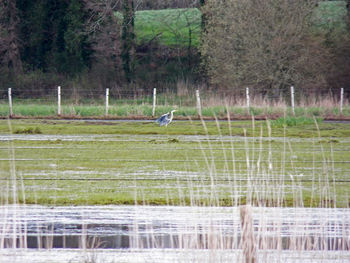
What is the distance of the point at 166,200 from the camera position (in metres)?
12.4

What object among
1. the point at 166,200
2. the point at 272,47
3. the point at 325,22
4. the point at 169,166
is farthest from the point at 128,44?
the point at 166,200

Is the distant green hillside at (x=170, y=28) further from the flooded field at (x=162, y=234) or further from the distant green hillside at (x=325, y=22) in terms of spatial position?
the flooded field at (x=162, y=234)

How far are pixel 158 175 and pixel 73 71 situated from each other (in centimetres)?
4378

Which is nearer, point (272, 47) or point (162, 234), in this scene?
point (162, 234)

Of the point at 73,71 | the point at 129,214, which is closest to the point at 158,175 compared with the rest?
the point at 129,214

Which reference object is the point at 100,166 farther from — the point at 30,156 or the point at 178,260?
the point at 178,260

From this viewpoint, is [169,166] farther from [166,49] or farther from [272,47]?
[166,49]

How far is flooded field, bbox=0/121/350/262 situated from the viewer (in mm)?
7984

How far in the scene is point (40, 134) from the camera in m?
26.0

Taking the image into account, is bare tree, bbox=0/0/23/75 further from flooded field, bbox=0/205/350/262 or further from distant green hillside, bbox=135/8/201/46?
flooded field, bbox=0/205/350/262

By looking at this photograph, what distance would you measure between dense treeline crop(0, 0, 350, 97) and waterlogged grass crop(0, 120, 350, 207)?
Answer: 12392 mm

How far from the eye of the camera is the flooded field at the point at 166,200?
7.98 m

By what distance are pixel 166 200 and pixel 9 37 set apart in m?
47.3

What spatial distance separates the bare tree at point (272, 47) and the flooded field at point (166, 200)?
15680 mm
